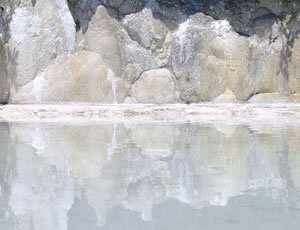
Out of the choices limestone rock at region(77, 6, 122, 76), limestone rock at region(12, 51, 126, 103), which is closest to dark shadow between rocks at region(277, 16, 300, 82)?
limestone rock at region(77, 6, 122, 76)

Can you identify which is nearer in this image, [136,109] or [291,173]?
[291,173]

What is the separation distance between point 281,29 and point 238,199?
35.0 feet

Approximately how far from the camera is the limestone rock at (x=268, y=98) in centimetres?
1212

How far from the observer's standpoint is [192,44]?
1240 cm

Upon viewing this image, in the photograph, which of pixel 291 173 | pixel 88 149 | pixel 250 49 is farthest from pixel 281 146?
pixel 250 49

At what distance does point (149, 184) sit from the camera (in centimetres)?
312

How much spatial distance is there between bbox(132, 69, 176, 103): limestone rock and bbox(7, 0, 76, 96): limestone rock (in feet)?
6.78

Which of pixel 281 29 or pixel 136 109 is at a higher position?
pixel 281 29

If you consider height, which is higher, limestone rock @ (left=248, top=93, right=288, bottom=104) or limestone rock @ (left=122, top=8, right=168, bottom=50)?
limestone rock @ (left=122, top=8, right=168, bottom=50)

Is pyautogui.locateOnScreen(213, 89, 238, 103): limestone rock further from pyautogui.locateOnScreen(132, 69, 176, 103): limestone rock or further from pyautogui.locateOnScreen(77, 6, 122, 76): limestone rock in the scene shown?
pyautogui.locateOnScreen(77, 6, 122, 76): limestone rock

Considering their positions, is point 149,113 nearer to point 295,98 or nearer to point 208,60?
point 208,60

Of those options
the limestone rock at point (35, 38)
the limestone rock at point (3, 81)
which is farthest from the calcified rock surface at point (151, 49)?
the limestone rock at point (3, 81)

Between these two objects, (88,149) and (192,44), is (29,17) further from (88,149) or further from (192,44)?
(88,149)

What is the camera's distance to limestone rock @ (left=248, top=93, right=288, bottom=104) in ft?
39.8
